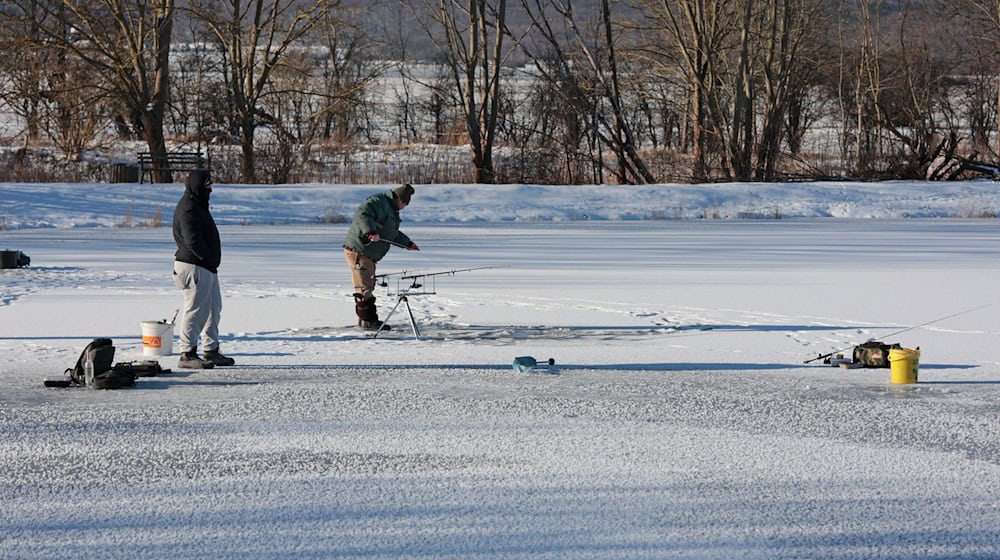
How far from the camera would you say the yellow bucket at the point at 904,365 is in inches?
349

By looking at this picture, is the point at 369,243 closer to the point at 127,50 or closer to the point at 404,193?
the point at 404,193

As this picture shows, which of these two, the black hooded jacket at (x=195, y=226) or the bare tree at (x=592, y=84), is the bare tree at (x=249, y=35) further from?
the black hooded jacket at (x=195, y=226)

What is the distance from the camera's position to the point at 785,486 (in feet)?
20.1

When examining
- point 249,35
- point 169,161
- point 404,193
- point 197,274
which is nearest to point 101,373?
point 197,274

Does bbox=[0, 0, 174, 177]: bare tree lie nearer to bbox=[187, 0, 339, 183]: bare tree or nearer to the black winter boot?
bbox=[187, 0, 339, 183]: bare tree

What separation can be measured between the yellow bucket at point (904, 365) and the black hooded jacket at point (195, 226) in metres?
5.32

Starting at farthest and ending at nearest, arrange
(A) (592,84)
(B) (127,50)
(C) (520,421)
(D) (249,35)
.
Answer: (A) (592,84) → (D) (249,35) → (B) (127,50) → (C) (520,421)

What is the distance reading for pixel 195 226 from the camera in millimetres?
9734

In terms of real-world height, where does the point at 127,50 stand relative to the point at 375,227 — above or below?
above

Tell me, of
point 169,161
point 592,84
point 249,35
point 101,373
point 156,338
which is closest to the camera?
point 101,373

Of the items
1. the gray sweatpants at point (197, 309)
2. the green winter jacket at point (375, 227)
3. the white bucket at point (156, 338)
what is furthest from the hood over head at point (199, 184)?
the green winter jacket at point (375, 227)

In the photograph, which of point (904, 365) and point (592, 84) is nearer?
point (904, 365)

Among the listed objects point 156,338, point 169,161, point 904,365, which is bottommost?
point 904,365

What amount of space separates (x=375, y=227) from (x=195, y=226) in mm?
2306
